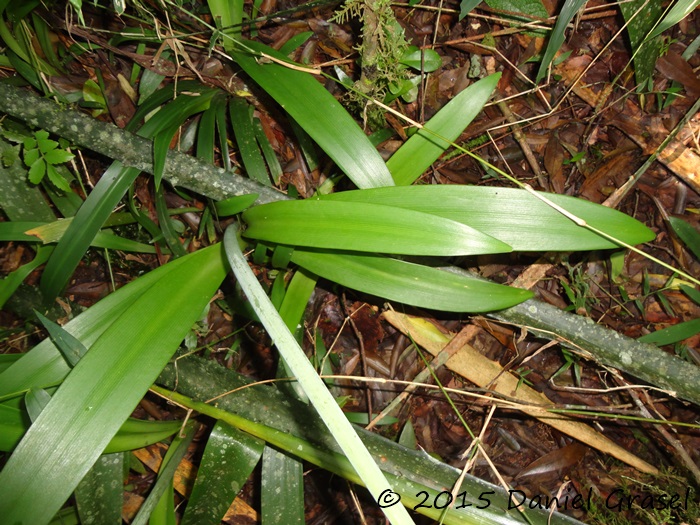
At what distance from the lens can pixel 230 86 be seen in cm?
138

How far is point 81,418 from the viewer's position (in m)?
0.84

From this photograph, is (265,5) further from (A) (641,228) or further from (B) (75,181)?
(A) (641,228)

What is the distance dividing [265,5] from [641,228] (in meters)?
1.21

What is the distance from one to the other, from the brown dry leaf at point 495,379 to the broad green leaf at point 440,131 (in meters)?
0.47

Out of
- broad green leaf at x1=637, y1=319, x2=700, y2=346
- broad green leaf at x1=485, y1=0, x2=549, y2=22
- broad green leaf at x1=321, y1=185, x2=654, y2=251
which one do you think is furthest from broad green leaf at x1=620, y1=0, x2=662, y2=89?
broad green leaf at x1=637, y1=319, x2=700, y2=346

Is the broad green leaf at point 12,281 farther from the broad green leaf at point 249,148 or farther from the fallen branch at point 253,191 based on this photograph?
the broad green leaf at point 249,148

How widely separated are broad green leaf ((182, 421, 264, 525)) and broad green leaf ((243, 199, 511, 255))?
55 cm

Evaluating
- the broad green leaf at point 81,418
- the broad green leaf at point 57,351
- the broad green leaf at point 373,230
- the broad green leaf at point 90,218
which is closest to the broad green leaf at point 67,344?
the broad green leaf at point 57,351

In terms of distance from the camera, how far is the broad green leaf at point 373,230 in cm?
84

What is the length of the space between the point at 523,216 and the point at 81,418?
36.3 inches

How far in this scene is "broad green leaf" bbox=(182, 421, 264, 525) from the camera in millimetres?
1107

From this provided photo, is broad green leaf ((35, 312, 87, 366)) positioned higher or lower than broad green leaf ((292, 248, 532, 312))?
higher

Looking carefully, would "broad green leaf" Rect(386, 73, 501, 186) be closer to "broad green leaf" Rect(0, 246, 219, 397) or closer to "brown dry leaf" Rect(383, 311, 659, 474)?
"brown dry leaf" Rect(383, 311, 659, 474)

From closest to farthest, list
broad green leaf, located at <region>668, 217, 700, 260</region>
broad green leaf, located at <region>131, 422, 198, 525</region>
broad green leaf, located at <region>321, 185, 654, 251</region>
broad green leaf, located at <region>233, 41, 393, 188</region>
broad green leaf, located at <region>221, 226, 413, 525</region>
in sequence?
broad green leaf, located at <region>221, 226, 413, 525</region>, broad green leaf, located at <region>321, 185, 654, 251</region>, broad green leaf, located at <region>233, 41, 393, 188</region>, broad green leaf, located at <region>131, 422, 198, 525</region>, broad green leaf, located at <region>668, 217, 700, 260</region>
